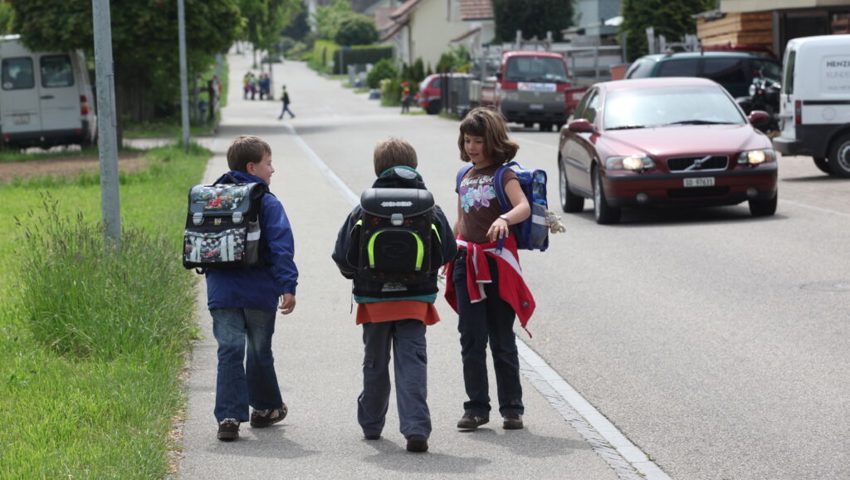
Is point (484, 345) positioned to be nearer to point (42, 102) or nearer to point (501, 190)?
point (501, 190)

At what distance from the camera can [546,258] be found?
1421 cm

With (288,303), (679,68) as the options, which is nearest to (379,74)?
(679,68)

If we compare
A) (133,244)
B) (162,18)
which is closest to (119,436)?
(133,244)

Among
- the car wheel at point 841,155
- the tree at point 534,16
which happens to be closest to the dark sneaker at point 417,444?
the car wheel at point 841,155

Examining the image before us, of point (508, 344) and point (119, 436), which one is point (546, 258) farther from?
point (119, 436)

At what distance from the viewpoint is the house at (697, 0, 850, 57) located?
37.2 m

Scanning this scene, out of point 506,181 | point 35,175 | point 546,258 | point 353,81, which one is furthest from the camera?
point 353,81

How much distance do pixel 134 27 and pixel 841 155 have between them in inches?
854

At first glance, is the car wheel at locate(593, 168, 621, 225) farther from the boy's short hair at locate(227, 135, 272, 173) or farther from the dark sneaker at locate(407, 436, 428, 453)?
the dark sneaker at locate(407, 436, 428, 453)

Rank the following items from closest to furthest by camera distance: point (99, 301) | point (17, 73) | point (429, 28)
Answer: point (99, 301), point (17, 73), point (429, 28)

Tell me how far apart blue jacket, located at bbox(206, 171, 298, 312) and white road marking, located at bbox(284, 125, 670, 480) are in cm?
156

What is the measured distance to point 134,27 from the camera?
38375 millimetres

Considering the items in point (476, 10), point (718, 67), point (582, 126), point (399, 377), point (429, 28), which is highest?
point (476, 10)

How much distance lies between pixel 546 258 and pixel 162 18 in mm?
26291
